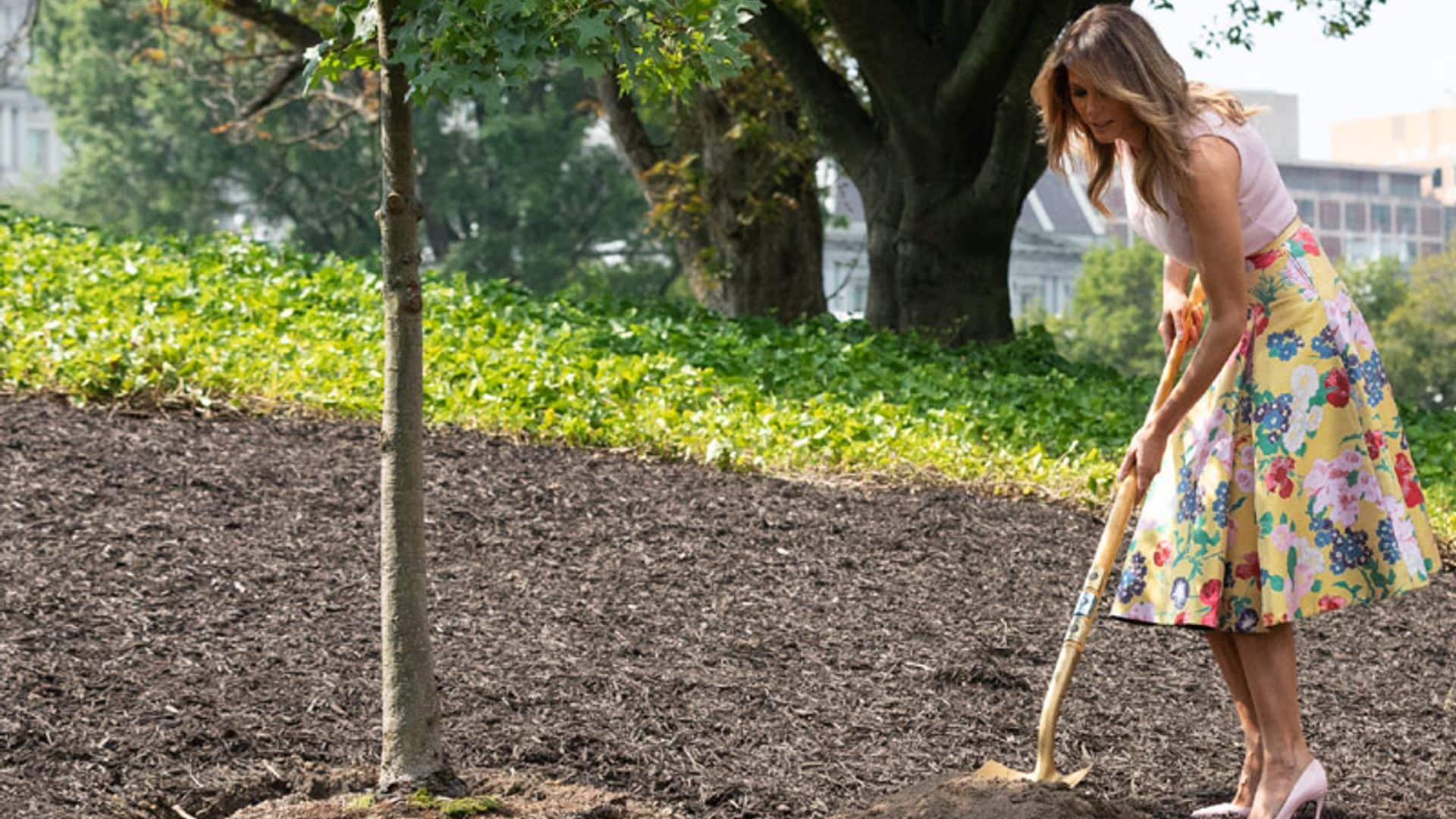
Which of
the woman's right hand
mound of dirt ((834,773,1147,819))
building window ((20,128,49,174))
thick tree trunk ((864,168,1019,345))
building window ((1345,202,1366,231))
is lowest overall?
mound of dirt ((834,773,1147,819))

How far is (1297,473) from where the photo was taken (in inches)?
135

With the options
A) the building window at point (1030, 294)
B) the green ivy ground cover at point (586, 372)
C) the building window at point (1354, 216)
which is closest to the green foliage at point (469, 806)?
the green ivy ground cover at point (586, 372)

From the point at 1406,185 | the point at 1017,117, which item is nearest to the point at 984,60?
the point at 1017,117

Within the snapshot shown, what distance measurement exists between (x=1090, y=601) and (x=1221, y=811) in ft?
1.88

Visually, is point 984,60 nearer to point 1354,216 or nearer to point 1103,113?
point 1103,113

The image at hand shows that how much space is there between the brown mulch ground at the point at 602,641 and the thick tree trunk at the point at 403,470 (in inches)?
14.0

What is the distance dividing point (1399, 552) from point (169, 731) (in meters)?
2.75

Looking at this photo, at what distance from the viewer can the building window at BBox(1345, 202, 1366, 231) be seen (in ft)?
465

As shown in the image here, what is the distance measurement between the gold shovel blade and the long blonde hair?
1.15m

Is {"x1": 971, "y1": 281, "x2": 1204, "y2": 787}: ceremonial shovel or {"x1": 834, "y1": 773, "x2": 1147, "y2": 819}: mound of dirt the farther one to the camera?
{"x1": 971, "y1": 281, "x2": 1204, "y2": 787}: ceremonial shovel

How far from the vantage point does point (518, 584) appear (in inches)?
212

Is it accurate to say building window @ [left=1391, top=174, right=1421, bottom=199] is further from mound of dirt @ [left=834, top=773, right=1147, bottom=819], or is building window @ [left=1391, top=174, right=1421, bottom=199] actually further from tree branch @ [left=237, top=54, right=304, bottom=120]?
mound of dirt @ [left=834, top=773, right=1147, bottom=819]

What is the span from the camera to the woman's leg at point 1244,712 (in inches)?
145

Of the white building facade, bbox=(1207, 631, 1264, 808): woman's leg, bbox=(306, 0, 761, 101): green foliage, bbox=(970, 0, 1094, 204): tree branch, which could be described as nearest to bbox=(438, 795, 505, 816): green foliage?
bbox=(306, 0, 761, 101): green foliage
